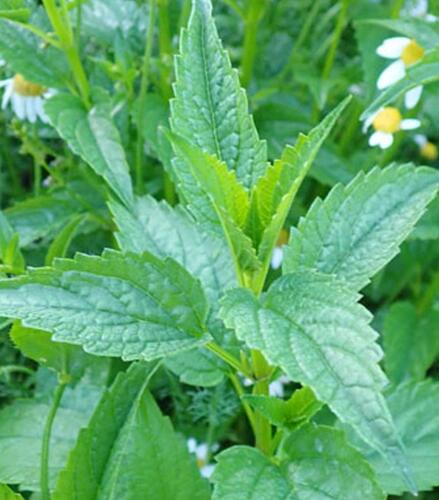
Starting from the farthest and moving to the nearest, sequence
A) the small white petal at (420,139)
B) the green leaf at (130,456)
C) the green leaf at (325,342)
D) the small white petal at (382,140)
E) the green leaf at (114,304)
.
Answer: the small white petal at (420,139) → the small white petal at (382,140) → the green leaf at (130,456) → the green leaf at (114,304) → the green leaf at (325,342)

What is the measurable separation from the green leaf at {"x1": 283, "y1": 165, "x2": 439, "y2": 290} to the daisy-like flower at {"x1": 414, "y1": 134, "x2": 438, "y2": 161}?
830 millimetres

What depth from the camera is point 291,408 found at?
78 cm

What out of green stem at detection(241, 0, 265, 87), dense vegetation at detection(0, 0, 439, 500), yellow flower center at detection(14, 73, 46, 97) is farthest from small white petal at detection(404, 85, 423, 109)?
yellow flower center at detection(14, 73, 46, 97)

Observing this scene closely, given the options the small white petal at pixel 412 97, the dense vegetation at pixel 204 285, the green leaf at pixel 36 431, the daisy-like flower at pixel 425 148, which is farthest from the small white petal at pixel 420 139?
the green leaf at pixel 36 431

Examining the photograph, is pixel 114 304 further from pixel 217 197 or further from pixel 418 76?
pixel 418 76

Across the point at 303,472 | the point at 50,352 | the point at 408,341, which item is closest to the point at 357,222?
the point at 303,472

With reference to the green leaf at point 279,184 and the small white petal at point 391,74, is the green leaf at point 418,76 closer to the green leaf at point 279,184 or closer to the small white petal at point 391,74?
the green leaf at point 279,184

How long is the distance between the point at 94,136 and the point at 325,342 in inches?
21.4

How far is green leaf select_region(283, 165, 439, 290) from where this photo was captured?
75cm

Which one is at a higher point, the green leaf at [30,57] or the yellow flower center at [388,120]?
the green leaf at [30,57]

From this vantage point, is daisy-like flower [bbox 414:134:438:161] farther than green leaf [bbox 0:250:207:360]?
Yes

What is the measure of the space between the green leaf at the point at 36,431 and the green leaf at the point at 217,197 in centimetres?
29

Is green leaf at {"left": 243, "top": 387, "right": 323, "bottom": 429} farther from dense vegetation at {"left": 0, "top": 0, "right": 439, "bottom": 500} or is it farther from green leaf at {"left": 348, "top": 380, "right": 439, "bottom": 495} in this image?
green leaf at {"left": 348, "top": 380, "right": 439, "bottom": 495}

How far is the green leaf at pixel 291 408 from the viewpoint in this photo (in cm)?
75
